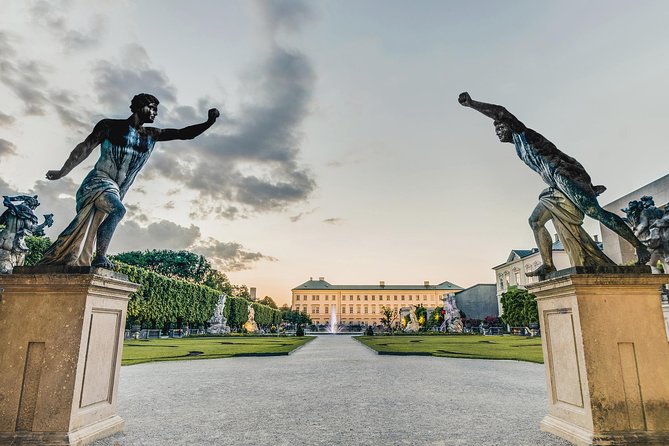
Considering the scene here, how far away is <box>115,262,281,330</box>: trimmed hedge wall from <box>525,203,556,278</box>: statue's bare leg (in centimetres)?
2512

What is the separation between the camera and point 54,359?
149 inches

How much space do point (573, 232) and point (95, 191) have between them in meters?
5.44

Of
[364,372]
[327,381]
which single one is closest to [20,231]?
[327,381]

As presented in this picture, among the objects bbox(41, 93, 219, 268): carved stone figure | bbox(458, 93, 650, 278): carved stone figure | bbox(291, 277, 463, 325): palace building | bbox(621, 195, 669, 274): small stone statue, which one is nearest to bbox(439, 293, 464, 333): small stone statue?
bbox(621, 195, 669, 274): small stone statue

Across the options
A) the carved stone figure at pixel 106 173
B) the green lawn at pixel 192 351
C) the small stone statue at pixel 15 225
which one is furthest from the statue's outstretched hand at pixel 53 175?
the green lawn at pixel 192 351

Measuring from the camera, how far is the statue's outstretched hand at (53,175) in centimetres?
475

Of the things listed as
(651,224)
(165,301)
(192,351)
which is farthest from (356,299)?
(651,224)

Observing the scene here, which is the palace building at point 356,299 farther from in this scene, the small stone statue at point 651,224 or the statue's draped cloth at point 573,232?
the statue's draped cloth at point 573,232

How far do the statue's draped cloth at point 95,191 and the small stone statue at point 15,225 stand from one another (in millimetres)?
4794

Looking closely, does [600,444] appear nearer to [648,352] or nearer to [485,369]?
[648,352]

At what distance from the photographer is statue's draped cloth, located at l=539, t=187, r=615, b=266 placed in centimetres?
430

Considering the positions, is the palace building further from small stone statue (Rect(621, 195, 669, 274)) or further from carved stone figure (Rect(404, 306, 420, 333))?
small stone statue (Rect(621, 195, 669, 274))

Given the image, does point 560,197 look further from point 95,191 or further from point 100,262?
point 95,191

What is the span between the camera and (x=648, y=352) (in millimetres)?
3854
